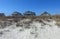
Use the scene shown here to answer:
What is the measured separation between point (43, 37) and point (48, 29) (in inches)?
51.9

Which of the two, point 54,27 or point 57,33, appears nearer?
point 57,33

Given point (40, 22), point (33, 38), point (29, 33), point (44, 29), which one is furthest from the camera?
point (40, 22)

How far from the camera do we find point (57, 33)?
29.0 ft

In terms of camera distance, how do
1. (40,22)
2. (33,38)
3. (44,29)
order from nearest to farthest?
(33,38)
(44,29)
(40,22)

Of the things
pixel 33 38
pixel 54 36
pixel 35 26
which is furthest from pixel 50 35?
pixel 35 26

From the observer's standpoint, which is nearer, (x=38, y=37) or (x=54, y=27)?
(x=38, y=37)

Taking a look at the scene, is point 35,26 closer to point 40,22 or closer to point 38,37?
point 40,22

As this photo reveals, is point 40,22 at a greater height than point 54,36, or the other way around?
point 40,22

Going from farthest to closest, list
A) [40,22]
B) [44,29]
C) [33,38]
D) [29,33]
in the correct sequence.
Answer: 1. [40,22]
2. [44,29]
3. [29,33]
4. [33,38]

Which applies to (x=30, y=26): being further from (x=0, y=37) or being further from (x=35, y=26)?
(x=0, y=37)

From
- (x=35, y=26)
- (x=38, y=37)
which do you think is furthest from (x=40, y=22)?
(x=38, y=37)

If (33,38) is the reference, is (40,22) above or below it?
above

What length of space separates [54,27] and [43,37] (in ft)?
5.76

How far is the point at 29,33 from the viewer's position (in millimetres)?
8656
